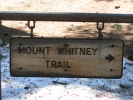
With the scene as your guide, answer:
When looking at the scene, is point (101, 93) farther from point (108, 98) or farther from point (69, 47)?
point (69, 47)

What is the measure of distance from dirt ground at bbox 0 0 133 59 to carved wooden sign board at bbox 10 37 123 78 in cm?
475

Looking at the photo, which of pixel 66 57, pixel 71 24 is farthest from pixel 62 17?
pixel 71 24

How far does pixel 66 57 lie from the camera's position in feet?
7.61

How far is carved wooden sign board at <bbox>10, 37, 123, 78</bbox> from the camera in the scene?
7.54 ft

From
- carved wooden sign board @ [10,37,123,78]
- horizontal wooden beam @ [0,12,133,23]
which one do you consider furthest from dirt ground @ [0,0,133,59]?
horizontal wooden beam @ [0,12,133,23]

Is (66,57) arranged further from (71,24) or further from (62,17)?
(71,24)

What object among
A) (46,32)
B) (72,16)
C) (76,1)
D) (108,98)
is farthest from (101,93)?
(76,1)

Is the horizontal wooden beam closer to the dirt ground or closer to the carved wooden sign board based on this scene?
the carved wooden sign board

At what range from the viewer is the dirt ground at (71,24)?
327 inches

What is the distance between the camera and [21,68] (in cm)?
235

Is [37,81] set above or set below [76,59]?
below

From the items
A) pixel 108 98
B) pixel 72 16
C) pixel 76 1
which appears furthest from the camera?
pixel 76 1

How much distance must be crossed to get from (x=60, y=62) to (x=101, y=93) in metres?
2.55

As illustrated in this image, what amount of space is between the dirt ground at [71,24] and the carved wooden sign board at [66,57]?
15.6 feet
